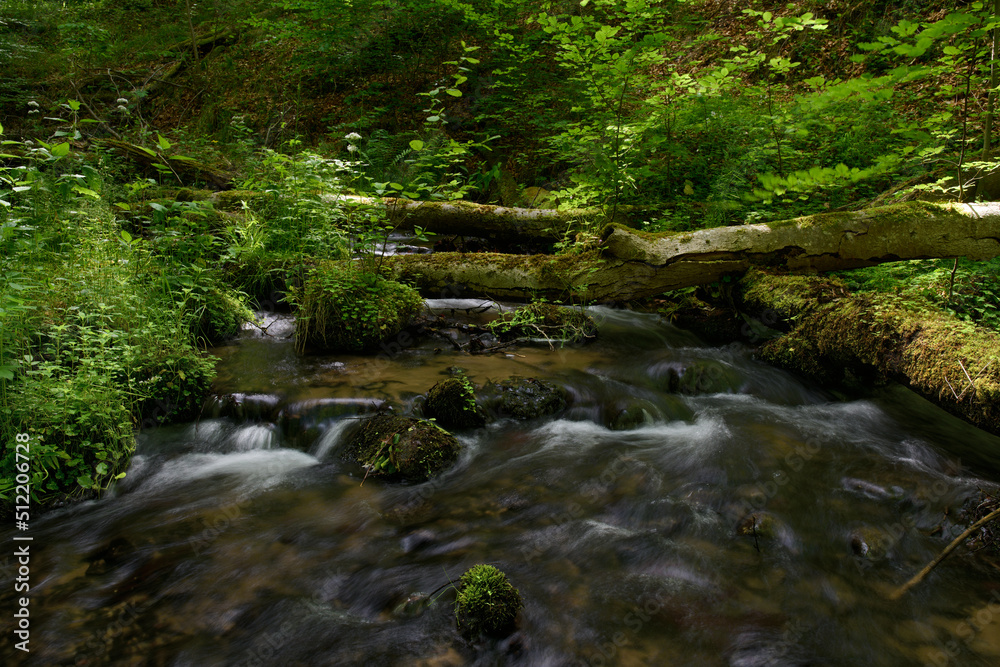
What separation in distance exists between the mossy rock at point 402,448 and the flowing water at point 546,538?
106mm

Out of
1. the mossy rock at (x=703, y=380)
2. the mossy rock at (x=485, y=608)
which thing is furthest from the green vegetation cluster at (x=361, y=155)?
the mossy rock at (x=485, y=608)

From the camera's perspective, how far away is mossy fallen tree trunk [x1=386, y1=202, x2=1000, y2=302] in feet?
Result: 15.3

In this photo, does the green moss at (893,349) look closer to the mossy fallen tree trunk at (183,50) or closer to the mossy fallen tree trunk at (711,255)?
the mossy fallen tree trunk at (711,255)

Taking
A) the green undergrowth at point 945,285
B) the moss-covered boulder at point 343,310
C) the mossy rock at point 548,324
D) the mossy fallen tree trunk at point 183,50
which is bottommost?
the mossy rock at point 548,324

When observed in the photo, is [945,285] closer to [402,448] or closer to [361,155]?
[402,448]

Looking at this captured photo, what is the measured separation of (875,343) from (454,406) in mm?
3434

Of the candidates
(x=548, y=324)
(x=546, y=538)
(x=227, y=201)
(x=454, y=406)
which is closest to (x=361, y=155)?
(x=227, y=201)

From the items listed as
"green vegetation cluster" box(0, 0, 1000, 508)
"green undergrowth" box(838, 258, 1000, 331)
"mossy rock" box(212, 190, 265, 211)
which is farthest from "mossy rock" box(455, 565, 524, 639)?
"mossy rock" box(212, 190, 265, 211)

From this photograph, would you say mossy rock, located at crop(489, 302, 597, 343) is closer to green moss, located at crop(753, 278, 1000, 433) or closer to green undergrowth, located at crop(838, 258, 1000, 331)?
green moss, located at crop(753, 278, 1000, 433)

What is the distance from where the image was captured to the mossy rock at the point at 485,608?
2334 mm

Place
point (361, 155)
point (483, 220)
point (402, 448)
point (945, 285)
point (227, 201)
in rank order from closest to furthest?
point (402, 448), point (945, 285), point (361, 155), point (483, 220), point (227, 201)

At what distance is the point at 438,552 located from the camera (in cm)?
296

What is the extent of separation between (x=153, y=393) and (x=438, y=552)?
2.61 meters

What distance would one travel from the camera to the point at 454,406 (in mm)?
4223
